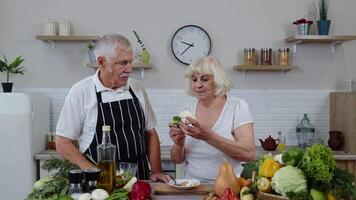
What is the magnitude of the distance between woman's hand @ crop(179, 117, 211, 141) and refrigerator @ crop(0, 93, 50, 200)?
6.86ft

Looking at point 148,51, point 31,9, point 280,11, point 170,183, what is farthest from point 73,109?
point 280,11

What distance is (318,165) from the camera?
4.93 ft

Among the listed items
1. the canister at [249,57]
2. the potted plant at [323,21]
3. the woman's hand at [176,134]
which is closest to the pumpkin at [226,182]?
the woman's hand at [176,134]

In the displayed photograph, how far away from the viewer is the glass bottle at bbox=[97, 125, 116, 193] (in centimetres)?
186

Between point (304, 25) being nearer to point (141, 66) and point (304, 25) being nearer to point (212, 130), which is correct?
point (141, 66)

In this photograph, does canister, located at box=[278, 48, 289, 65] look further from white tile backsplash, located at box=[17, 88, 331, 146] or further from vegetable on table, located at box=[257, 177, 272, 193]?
vegetable on table, located at box=[257, 177, 272, 193]

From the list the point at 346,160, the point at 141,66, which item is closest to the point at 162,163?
the point at 141,66

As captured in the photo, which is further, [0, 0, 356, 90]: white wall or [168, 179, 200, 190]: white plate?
[0, 0, 356, 90]: white wall

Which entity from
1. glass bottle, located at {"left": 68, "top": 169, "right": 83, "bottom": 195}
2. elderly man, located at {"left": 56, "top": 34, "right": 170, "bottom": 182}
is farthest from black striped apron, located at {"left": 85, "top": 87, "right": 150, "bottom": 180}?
glass bottle, located at {"left": 68, "top": 169, "right": 83, "bottom": 195}

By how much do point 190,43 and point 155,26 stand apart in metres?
0.40

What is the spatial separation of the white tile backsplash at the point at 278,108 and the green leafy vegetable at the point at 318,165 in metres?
3.13

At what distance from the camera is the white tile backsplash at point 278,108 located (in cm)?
466

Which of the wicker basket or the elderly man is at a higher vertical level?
the elderly man

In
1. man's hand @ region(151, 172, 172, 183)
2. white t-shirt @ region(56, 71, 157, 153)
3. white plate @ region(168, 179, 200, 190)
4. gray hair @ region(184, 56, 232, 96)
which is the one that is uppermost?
gray hair @ region(184, 56, 232, 96)
